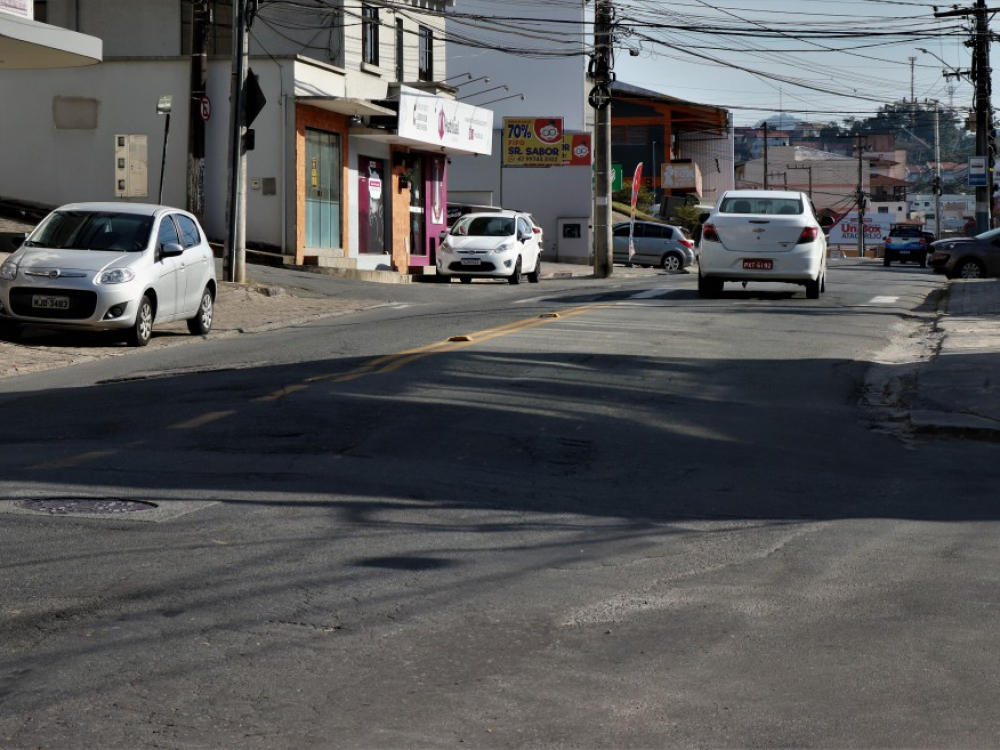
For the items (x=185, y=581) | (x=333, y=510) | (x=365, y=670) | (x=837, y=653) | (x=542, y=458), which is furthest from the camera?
(x=542, y=458)

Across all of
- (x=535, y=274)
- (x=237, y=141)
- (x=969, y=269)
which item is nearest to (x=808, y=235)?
(x=237, y=141)

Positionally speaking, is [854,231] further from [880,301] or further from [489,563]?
[489,563]

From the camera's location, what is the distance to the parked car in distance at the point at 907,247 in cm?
5653

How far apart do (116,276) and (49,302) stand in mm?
842

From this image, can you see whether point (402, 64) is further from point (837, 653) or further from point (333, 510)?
point (837, 653)

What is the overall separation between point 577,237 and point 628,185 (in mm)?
22204

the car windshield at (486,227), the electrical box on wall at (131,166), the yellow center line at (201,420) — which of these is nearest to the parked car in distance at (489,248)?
the car windshield at (486,227)

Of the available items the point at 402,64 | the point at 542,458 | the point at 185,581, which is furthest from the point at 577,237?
the point at 185,581

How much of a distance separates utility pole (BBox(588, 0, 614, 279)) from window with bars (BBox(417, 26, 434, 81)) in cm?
522

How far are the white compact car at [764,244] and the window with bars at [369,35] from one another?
18.2m

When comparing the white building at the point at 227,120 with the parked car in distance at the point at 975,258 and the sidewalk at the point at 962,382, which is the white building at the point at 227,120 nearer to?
the parked car in distance at the point at 975,258

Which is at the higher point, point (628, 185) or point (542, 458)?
point (628, 185)

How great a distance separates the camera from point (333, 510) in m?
8.00

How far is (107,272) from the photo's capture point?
17594 millimetres
